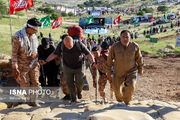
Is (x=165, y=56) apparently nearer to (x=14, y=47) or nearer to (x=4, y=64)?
(x=4, y=64)

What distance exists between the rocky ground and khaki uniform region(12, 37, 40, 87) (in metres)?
0.47

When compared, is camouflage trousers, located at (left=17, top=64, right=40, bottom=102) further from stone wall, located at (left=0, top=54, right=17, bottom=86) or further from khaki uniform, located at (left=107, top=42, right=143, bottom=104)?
stone wall, located at (left=0, top=54, right=17, bottom=86)

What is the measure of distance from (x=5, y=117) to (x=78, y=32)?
7.30 feet

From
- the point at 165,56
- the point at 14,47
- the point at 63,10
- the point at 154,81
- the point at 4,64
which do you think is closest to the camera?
the point at 14,47

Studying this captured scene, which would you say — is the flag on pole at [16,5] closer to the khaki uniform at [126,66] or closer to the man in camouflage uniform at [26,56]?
the man in camouflage uniform at [26,56]

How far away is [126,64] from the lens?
13.8 feet

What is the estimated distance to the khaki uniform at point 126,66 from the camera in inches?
165

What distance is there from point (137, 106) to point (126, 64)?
0.82m

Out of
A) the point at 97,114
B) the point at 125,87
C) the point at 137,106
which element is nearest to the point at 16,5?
the point at 125,87

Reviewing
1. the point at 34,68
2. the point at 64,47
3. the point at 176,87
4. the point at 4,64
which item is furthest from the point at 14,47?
the point at 176,87

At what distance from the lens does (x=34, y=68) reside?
13.7 ft

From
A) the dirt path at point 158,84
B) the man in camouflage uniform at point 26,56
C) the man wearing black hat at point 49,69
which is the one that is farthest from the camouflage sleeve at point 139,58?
the dirt path at point 158,84

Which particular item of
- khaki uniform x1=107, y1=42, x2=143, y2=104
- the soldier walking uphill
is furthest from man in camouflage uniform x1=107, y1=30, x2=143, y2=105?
the soldier walking uphill

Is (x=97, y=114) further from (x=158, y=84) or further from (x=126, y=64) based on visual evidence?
(x=158, y=84)
